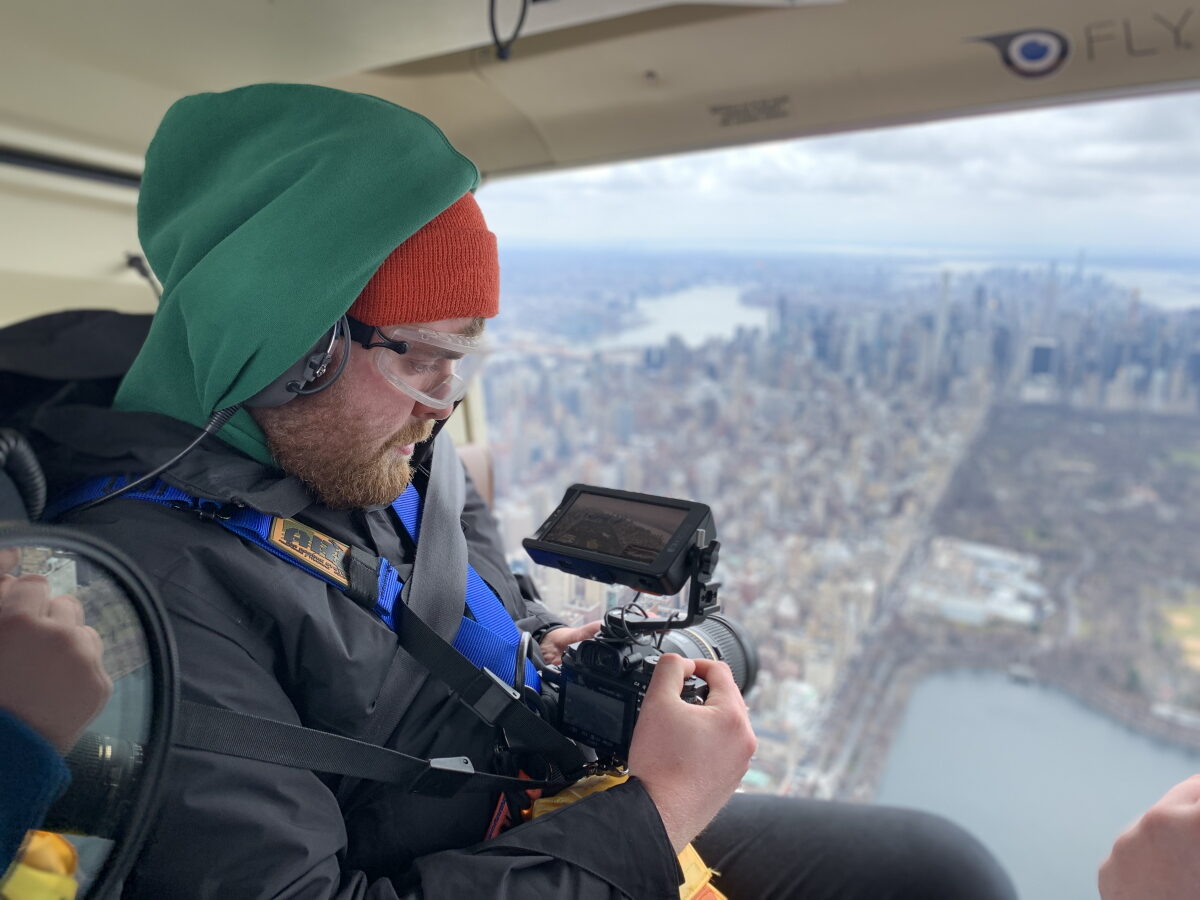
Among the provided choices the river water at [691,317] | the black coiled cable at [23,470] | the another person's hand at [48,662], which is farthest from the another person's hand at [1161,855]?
the river water at [691,317]

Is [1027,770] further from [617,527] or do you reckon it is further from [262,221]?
[262,221]

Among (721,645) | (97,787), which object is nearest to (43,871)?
(97,787)

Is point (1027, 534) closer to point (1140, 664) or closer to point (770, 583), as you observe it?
point (1140, 664)

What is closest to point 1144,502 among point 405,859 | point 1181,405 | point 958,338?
point 1181,405

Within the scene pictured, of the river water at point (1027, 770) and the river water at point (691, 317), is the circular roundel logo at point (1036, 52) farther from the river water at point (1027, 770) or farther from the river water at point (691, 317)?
the river water at point (1027, 770)

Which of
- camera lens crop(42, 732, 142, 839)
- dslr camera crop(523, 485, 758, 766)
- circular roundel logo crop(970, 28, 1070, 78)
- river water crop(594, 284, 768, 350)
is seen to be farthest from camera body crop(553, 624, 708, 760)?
river water crop(594, 284, 768, 350)
